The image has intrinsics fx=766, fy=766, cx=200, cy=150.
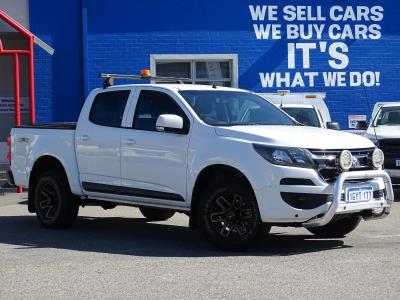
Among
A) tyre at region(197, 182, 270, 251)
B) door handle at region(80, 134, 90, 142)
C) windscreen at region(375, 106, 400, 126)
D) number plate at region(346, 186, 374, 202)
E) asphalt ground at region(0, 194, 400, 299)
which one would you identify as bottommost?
asphalt ground at region(0, 194, 400, 299)

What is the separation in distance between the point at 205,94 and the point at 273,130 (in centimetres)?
128

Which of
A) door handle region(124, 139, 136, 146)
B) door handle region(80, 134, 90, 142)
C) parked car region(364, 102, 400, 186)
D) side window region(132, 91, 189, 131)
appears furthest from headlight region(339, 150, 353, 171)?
parked car region(364, 102, 400, 186)

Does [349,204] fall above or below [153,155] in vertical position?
below

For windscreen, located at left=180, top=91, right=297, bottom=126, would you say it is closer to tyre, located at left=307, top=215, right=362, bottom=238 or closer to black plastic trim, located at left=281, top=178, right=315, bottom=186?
black plastic trim, located at left=281, top=178, right=315, bottom=186

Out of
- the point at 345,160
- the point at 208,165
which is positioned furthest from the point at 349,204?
the point at 208,165

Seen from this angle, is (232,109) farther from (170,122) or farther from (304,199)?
(304,199)

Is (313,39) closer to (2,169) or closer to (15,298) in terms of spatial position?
(2,169)

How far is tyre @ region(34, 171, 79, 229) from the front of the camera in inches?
403

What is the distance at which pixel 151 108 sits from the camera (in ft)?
30.8

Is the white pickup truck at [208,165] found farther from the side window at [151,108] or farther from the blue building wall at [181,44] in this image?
the blue building wall at [181,44]

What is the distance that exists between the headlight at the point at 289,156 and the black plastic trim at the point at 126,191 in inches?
52.0

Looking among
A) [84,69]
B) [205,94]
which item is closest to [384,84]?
[84,69]

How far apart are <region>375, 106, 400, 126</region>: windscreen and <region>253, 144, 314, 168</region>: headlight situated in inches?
296

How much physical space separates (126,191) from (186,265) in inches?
77.6
